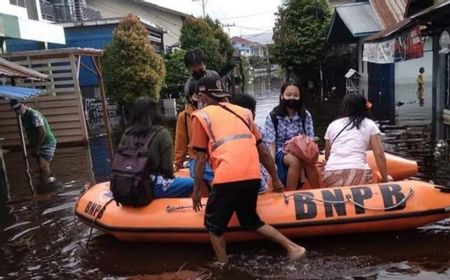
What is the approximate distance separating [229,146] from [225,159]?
119 millimetres

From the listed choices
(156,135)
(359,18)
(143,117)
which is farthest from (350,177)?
(359,18)

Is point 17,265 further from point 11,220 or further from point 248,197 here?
point 248,197

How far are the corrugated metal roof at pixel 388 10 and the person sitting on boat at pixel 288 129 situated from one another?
19.8m

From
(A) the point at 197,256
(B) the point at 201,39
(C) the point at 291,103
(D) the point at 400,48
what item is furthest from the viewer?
(B) the point at 201,39

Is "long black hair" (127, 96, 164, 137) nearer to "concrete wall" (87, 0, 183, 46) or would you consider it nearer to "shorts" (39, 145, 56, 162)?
"shorts" (39, 145, 56, 162)

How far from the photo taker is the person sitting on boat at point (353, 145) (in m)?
5.22

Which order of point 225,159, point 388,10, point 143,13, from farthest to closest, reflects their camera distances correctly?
point 143,13 → point 388,10 → point 225,159

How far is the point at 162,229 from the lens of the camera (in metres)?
5.16

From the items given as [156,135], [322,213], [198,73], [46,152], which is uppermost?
[198,73]

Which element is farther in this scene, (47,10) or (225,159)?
(47,10)

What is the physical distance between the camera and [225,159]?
14.3ft

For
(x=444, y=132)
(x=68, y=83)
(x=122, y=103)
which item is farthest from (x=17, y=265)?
(x=122, y=103)

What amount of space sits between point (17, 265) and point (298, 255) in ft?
9.54

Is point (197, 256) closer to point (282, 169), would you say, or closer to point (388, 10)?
point (282, 169)
